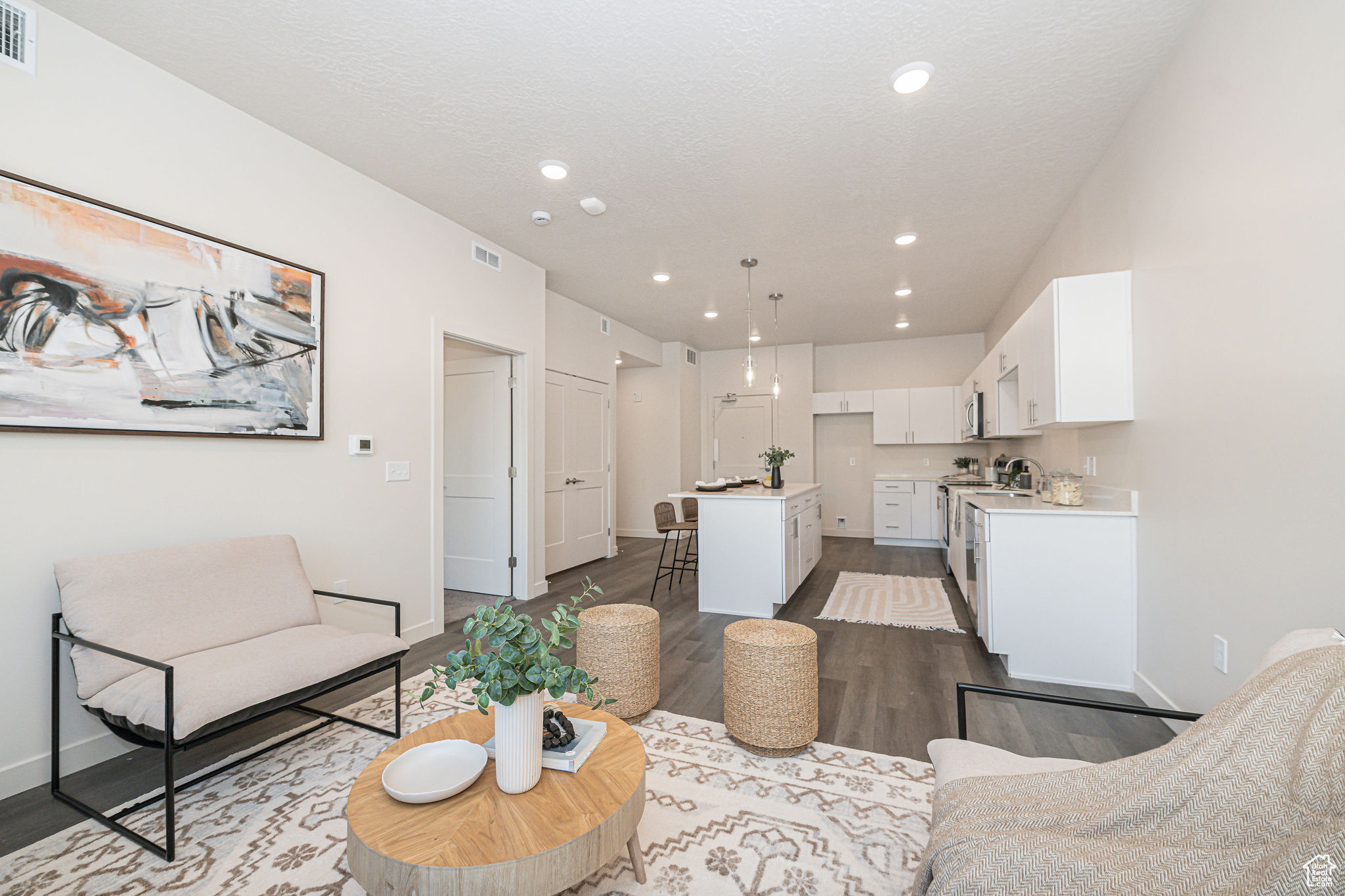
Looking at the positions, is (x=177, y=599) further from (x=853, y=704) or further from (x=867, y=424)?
(x=867, y=424)

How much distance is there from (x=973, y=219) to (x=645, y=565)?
4.35m

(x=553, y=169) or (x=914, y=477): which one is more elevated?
(x=553, y=169)

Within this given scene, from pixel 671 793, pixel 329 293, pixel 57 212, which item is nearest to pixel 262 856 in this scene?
pixel 671 793

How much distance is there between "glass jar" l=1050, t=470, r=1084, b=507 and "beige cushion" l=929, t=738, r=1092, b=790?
2.15 meters

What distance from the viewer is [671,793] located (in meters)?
1.95

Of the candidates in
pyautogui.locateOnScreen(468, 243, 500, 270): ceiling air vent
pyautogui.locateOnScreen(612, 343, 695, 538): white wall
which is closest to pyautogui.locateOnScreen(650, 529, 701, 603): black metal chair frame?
pyautogui.locateOnScreen(612, 343, 695, 538): white wall

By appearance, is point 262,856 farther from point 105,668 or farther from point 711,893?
point 711,893

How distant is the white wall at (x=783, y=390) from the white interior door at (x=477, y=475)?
4.28m

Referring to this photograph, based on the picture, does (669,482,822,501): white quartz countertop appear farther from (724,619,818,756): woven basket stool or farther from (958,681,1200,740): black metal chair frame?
(958,681,1200,740): black metal chair frame

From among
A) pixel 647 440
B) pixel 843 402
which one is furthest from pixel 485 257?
pixel 843 402

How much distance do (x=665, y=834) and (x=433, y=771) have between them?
77 centimetres

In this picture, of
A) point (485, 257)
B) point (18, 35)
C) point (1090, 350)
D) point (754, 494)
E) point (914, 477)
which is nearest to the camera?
point (18, 35)

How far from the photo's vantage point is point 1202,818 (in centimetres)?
94

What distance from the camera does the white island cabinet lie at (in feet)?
13.7
